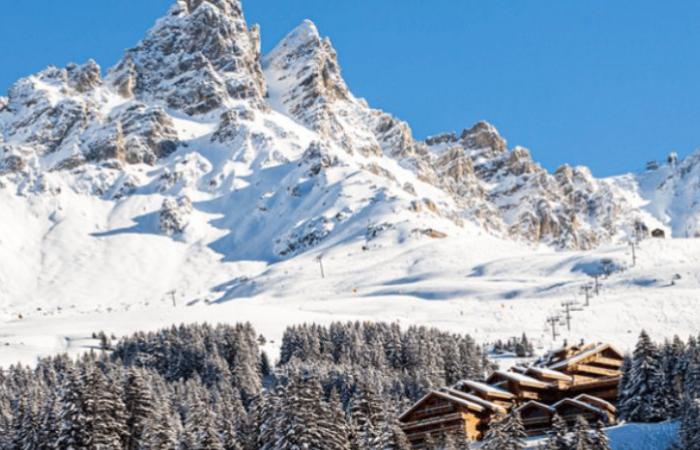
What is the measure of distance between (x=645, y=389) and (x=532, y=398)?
13214 mm

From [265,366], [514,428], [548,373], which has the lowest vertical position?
[514,428]

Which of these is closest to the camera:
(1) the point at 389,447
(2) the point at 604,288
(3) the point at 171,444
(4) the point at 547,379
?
(1) the point at 389,447

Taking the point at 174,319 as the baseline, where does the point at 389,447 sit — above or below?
below

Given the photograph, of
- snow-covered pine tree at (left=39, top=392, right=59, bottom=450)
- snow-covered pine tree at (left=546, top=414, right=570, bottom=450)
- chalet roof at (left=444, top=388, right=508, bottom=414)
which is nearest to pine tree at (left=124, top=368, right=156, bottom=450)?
snow-covered pine tree at (left=39, top=392, right=59, bottom=450)

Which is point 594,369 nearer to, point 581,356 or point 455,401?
point 581,356

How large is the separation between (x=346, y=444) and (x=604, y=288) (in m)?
137

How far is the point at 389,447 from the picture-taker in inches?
2537

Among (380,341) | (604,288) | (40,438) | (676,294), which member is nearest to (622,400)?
(40,438)

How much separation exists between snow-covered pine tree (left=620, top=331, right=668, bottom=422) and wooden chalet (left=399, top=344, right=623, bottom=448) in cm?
272

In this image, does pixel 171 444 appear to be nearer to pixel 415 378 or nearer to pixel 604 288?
pixel 415 378

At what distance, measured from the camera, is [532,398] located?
87375 mm

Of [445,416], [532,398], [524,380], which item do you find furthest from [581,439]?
[532,398]

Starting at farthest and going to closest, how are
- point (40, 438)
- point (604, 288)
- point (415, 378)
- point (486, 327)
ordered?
point (604, 288)
point (486, 327)
point (415, 378)
point (40, 438)

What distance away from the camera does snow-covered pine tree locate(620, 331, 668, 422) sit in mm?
74500
